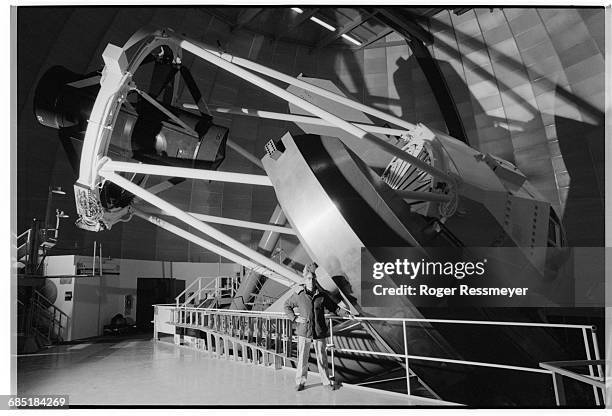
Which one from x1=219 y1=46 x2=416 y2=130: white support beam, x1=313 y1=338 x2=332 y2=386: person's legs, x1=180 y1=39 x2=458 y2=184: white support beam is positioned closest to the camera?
x1=313 y1=338 x2=332 y2=386: person's legs

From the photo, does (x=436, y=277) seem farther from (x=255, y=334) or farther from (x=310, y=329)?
(x=255, y=334)

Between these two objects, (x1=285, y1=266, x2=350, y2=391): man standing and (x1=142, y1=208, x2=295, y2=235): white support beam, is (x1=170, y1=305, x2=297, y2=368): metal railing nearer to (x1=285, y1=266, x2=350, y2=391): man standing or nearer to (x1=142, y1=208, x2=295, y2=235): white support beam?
(x1=285, y1=266, x2=350, y2=391): man standing

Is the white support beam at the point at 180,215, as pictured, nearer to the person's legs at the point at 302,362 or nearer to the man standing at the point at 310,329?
the man standing at the point at 310,329

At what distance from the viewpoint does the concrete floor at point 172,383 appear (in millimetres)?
6152

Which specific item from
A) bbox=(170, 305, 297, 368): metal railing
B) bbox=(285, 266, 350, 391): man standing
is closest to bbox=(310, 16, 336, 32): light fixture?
bbox=(170, 305, 297, 368): metal railing

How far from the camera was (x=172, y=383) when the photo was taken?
287 inches

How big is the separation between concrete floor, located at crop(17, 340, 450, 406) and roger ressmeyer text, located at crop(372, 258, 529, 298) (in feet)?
4.87

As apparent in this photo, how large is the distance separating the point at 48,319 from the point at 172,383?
918 cm

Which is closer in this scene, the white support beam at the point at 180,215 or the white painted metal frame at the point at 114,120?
the white painted metal frame at the point at 114,120

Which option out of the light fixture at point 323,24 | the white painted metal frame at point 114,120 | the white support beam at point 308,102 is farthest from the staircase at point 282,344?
the light fixture at point 323,24

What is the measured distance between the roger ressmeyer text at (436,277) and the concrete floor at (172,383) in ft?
4.87

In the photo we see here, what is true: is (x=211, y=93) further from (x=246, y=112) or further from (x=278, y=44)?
(x=246, y=112)

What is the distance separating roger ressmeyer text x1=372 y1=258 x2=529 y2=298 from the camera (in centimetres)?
670

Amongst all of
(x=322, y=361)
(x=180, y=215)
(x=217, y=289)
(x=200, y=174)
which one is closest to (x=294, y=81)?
(x=200, y=174)
